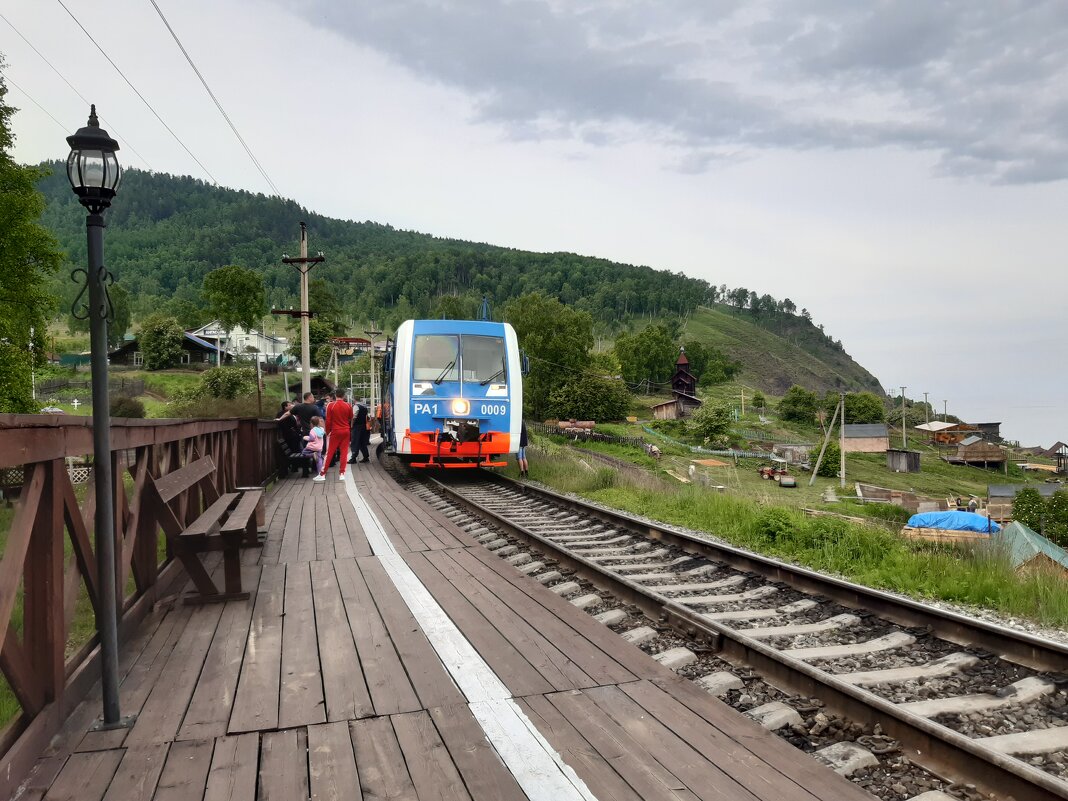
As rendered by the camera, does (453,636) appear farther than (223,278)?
No

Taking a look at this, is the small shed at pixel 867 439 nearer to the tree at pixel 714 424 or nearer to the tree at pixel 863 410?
the tree at pixel 714 424

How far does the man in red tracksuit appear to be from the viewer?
544 inches

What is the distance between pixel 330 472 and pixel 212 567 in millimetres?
9385

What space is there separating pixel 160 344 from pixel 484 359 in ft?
259

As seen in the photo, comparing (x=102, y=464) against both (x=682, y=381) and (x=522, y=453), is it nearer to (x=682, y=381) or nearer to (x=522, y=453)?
(x=522, y=453)

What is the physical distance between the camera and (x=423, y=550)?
7344 millimetres

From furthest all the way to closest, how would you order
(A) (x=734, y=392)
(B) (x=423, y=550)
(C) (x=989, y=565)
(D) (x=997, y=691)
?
(A) (x=734, y=392) < (B) (x=423, y=550) < (C) (x=989, y=565) < (D) (x=997, y=691)

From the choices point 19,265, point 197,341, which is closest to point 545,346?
point 19,265

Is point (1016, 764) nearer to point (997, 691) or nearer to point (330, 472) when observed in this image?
point (997, 691)

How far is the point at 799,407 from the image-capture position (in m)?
106

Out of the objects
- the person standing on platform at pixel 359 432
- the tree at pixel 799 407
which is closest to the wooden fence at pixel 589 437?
the person standing on platform at pixel 359 432

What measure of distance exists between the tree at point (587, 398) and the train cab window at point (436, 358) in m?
52.4

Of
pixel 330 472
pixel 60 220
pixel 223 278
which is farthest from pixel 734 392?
pixel 330 472

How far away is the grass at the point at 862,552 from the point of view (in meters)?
5.36
